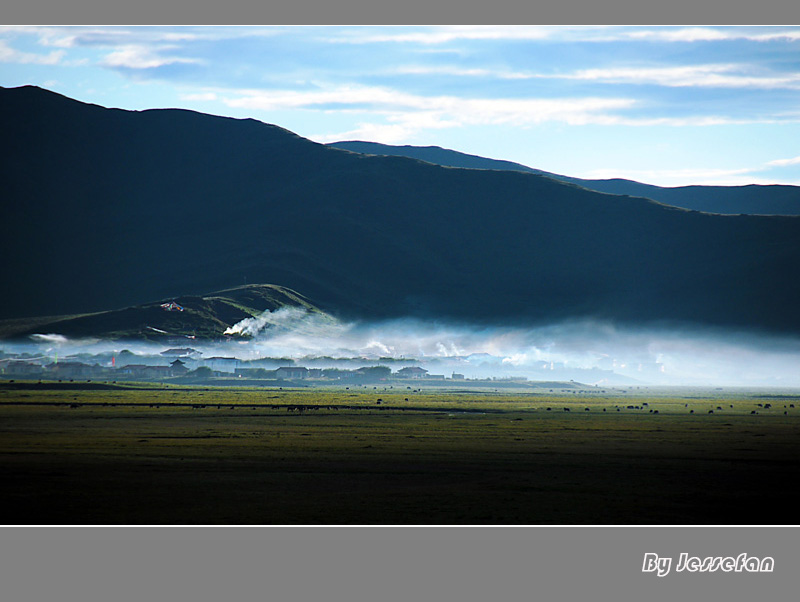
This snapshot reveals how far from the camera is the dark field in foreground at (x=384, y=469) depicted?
5916 centimetres

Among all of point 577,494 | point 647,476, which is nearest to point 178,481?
point 577,494

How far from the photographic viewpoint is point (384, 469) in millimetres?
75312

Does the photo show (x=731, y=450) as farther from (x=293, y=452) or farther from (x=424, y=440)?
(x=293, y=452)

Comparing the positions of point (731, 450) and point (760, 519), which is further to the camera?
point (731, 450)

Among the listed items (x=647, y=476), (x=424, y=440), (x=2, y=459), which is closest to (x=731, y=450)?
(x=647, y=476)

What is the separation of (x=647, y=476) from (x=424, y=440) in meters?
28.3

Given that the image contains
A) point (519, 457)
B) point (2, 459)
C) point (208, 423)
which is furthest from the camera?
point (208, 423)

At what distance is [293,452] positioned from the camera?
8506 centimetres

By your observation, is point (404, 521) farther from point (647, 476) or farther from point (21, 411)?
point (21, 411)

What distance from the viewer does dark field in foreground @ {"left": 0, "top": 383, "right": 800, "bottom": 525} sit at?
5916 centimetres

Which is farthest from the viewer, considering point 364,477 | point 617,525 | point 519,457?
point 519,457

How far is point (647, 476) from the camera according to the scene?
244 feet

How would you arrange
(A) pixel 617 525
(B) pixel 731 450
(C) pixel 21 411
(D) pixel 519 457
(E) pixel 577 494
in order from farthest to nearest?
1. (C) pixel 21 411
2. (B) pixel 731 450
3. (D) pixel 519 457
4. (E) pixel 577 494
5. (A) pixel 617 525

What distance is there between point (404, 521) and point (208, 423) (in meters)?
61.2
